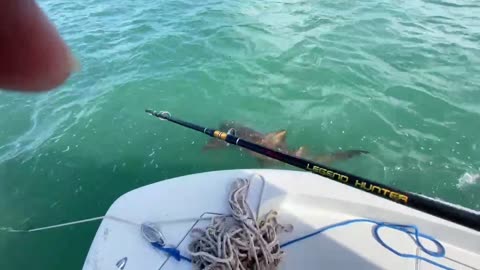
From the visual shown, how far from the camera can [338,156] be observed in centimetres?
500

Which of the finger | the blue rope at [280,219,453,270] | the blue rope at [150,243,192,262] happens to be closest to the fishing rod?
the blue rope at [280,219,453,270]

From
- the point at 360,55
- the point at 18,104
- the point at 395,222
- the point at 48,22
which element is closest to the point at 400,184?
the point at 395,222

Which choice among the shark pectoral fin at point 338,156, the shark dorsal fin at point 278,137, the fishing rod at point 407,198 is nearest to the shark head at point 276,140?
the shark dorsal fin at point 278,137

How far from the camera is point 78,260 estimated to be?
3.91 m

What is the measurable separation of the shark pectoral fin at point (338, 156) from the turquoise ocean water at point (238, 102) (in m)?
0.10

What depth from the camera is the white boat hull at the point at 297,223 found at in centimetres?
257

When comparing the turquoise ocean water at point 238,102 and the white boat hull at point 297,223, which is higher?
the white boat hull at point 297,223

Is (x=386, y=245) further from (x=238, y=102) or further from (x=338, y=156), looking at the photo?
(x=238, y=102)

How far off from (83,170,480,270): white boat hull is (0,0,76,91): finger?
2142mm

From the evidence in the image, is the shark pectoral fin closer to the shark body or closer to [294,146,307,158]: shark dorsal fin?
the shark body

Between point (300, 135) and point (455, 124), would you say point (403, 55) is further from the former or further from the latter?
point (300, 135)

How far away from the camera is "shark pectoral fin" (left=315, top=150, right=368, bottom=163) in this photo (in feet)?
16.3

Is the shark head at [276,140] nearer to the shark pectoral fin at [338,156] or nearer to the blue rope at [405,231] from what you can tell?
the shark pectoral fin at [338,156]

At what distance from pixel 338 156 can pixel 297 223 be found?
2.33 meters
